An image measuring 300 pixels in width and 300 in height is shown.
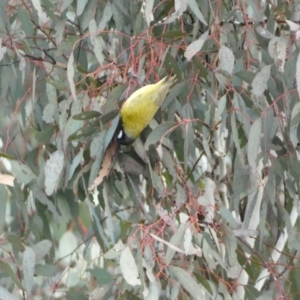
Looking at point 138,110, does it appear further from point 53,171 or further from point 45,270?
point 45,270

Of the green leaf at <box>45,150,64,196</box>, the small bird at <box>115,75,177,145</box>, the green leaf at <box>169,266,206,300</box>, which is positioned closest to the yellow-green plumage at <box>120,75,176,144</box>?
the small bird at <box>115,75,177,145</box>

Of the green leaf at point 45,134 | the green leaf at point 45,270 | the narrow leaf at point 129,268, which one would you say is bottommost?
the green leaf at point 45,270

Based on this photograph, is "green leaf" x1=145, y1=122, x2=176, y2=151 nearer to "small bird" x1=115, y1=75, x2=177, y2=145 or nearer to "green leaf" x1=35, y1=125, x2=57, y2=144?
"small bird" x1=115, y1=75, x2=177, y2=145

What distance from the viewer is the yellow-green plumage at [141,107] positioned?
1.10m

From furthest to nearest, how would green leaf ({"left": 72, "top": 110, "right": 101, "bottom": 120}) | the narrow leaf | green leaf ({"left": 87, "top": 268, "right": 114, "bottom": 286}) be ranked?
green leaf ({"left": 87, "top": 268, "right": 114, "bottom": 286}) < green leaf ({"left": 72, "top": 110, "right": 101, "bottom": 120}) < the narrow leaf

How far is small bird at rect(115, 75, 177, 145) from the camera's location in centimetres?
110

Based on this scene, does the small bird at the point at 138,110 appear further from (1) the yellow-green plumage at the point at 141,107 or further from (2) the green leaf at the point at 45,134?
(2) the green leaf at the point at 45,134

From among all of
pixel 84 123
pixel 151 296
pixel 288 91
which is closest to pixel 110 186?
pixel 84 123

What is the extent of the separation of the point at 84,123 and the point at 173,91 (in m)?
0.16

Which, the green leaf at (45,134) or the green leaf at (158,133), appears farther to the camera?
the green leaf at (45,134)

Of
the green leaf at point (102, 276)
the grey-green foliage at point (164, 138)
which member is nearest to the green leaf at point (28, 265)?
the grey-green foliage at point (164, 138)

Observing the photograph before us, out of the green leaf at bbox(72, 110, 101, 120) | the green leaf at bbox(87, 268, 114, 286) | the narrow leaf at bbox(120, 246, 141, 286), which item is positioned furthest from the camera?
the green leaf at bbox(87, 268, 114, 286)

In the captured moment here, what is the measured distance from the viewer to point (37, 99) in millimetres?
1529

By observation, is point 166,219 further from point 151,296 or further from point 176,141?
point 176,141
